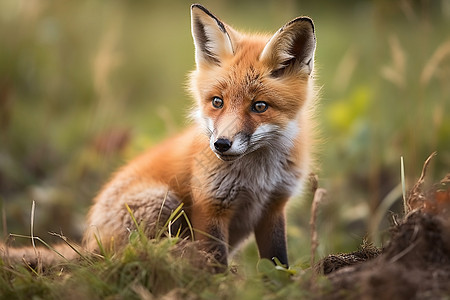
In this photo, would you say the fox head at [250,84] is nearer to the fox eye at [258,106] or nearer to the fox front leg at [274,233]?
the fox eye at [258,106]

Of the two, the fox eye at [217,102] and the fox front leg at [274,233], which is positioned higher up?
the fox eye at [217,102]

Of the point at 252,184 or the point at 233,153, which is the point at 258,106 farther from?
the point at 252,184

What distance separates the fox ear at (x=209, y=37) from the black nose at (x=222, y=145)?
0.70 meters

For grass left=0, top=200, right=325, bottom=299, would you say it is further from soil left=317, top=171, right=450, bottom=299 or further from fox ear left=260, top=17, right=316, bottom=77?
fox ear left=260, top=17, right=316, bottom=77

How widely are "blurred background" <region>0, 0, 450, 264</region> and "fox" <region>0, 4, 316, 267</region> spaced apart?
0.72 metres

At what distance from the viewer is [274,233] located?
3932 mm

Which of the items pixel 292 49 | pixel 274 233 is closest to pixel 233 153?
pixel 292 49

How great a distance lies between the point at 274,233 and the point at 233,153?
3.06 ft

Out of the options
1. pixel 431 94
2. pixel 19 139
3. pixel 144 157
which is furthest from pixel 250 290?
pixel 431 94

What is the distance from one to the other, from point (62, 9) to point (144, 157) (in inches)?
174

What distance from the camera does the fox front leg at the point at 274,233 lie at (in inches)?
154

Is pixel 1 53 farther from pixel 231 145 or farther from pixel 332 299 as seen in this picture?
pixel 332 299

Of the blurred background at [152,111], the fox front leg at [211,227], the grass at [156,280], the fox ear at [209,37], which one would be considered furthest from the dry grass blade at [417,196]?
the blurred background at [152,111]

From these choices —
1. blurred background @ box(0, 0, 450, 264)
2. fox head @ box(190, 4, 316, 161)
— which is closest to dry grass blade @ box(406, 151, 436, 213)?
fox head @ box(190, 4, 316, 161)
